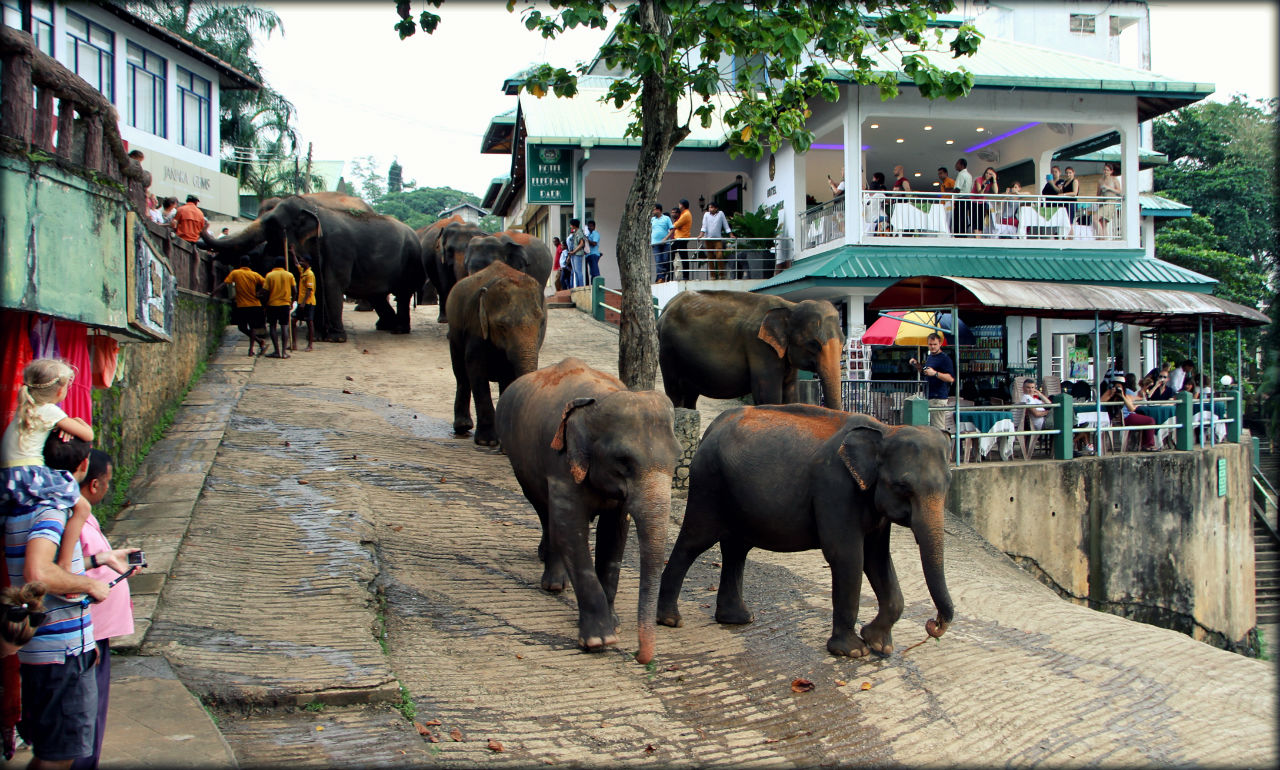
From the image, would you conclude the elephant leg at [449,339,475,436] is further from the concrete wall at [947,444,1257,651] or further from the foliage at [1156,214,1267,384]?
the foliage at [1156,214,1267,384]

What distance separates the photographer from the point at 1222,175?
35.8 metres

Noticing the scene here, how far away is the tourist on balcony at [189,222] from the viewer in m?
16.8

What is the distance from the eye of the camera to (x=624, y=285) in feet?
38.9

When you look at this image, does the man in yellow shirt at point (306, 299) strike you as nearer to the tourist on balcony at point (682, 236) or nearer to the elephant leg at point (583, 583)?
the tourist on balcony at point (682, 236)

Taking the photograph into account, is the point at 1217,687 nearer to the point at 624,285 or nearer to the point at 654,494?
the point at 654,494

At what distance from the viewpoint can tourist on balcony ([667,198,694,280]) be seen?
71.8 ft

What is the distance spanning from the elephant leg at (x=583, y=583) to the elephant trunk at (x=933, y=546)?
203cm

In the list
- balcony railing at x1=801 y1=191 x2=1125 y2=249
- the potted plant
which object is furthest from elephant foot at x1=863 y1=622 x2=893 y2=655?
the potted plant

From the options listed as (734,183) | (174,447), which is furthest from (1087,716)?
(734,183)

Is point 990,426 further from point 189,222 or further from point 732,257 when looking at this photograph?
point 189,222

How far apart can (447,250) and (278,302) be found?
3.09m

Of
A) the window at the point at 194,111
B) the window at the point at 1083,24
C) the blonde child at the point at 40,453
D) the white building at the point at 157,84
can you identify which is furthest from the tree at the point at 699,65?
the window at the point at 1083,24

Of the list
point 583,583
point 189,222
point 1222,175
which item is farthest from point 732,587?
point 1222,175

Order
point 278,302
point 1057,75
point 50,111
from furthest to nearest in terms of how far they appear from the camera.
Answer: point 1057,75 < point 278,302 < point 50,111
